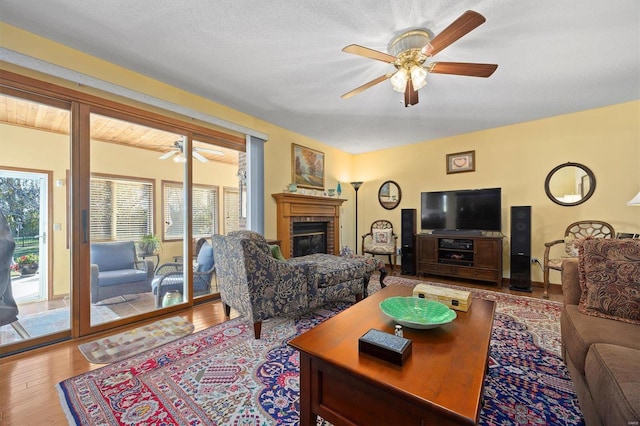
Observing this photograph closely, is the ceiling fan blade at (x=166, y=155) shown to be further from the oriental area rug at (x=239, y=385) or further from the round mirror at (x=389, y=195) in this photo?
the round mirror at (x=389, y=195)

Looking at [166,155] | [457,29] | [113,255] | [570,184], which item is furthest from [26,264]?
[570,184]

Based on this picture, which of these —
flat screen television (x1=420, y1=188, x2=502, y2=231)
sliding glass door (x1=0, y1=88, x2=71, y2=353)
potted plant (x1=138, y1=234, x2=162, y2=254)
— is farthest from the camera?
flat screen television (x1=420, y1=188, x2=502, y2=231)

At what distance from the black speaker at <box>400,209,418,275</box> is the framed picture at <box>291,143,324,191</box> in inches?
66.1

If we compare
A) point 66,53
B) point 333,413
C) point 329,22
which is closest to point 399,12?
point 329,22

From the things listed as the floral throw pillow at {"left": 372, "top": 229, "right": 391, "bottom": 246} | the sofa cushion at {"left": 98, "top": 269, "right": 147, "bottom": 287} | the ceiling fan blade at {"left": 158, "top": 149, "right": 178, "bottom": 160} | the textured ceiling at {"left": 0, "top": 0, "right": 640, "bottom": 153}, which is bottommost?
the sofa cushion at {"left": 98, "top": 269, "right": 147, "bottom": 287}

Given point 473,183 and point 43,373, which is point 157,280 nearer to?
point 43,373

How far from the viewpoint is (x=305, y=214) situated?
4.33 metres

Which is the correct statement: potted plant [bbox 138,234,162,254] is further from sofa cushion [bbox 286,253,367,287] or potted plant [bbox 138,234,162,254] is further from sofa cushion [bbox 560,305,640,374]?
sofa cushion [bbox 560,305,640,374]

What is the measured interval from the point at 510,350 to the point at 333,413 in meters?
1.67

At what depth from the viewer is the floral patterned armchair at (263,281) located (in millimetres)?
2088

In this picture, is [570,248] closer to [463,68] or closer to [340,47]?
[463,68]

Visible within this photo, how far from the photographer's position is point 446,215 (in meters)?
4.32

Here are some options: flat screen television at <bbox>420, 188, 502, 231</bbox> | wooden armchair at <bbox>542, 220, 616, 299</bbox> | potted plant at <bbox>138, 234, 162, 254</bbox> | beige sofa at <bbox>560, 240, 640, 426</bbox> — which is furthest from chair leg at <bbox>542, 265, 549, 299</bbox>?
potted plant at <bbox>138, 234, 162, 254</bbox>

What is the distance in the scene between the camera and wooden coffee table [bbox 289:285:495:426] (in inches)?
33.6
